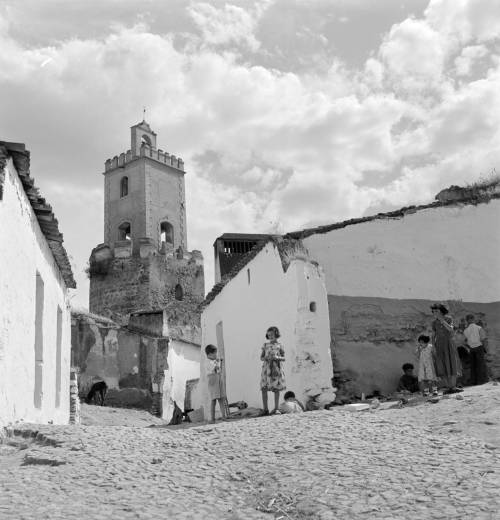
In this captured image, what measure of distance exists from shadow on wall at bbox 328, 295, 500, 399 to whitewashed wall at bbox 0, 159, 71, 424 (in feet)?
15.8

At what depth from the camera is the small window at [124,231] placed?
40125mm

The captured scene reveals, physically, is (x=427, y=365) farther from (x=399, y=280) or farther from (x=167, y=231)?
(x=167, y=231)

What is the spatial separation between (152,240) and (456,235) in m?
26.9

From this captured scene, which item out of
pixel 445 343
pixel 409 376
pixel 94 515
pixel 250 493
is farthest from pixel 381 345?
pixel 94 515

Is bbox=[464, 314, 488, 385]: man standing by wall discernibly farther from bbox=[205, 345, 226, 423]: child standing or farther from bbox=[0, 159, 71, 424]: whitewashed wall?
bbox=[0, 159, 71, 424]: whitewashed wall

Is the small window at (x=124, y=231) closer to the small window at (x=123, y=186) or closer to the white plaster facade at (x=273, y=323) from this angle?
the small window at (x=123, y=186)

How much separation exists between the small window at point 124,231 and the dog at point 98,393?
18.0m

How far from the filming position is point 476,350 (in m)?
11.8

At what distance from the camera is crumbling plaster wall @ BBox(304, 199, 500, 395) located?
1216 centimetres

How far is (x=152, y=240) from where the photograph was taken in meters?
38.7

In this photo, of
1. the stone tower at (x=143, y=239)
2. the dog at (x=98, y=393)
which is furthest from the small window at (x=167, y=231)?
the dog at (x=98, y=393)

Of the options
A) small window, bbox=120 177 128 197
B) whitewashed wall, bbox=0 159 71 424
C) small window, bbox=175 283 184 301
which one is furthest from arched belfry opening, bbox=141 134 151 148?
whitewashed wall, bbox=0 159 71 424

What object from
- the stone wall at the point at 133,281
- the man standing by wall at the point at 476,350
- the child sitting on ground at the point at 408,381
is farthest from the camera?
the stone wall at the point at 133,281

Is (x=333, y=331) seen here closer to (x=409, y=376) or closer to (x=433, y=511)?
(x=409, y=376)
